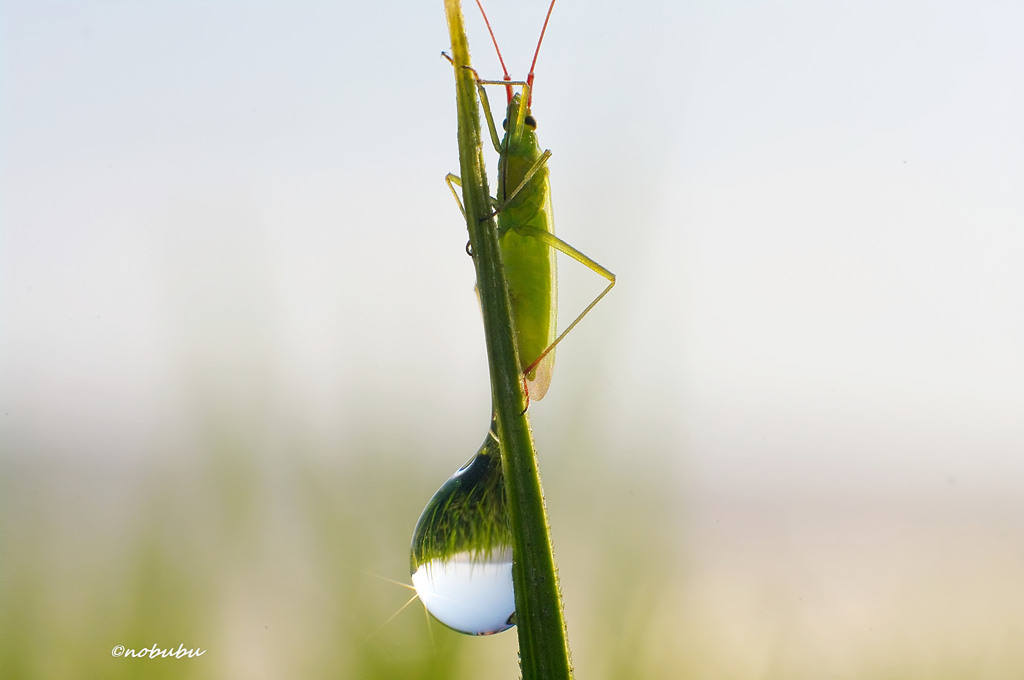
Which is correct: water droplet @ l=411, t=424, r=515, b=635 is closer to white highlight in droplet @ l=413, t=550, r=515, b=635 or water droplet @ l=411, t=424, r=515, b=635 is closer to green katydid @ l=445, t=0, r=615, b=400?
white highlight in droplet @ l=413, t=550, r=515, b=635

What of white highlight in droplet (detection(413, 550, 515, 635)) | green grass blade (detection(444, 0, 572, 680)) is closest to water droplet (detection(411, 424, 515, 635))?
white highlight in droplet (detection(413, 550, 515, 635))

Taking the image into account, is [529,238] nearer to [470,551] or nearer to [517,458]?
[470,551]

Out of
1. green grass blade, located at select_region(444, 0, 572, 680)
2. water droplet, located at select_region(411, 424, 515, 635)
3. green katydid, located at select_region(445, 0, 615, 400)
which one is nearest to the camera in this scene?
green grass blade, located at select_region(444, 0, 572, 680)

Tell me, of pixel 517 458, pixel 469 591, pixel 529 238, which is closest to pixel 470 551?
pixel 469 591

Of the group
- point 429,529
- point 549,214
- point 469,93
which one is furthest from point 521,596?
point 549,214

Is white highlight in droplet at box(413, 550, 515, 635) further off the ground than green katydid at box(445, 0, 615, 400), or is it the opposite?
green katydid at box(445, 0, 615, 400)

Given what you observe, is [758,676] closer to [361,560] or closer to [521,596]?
[361,560]
